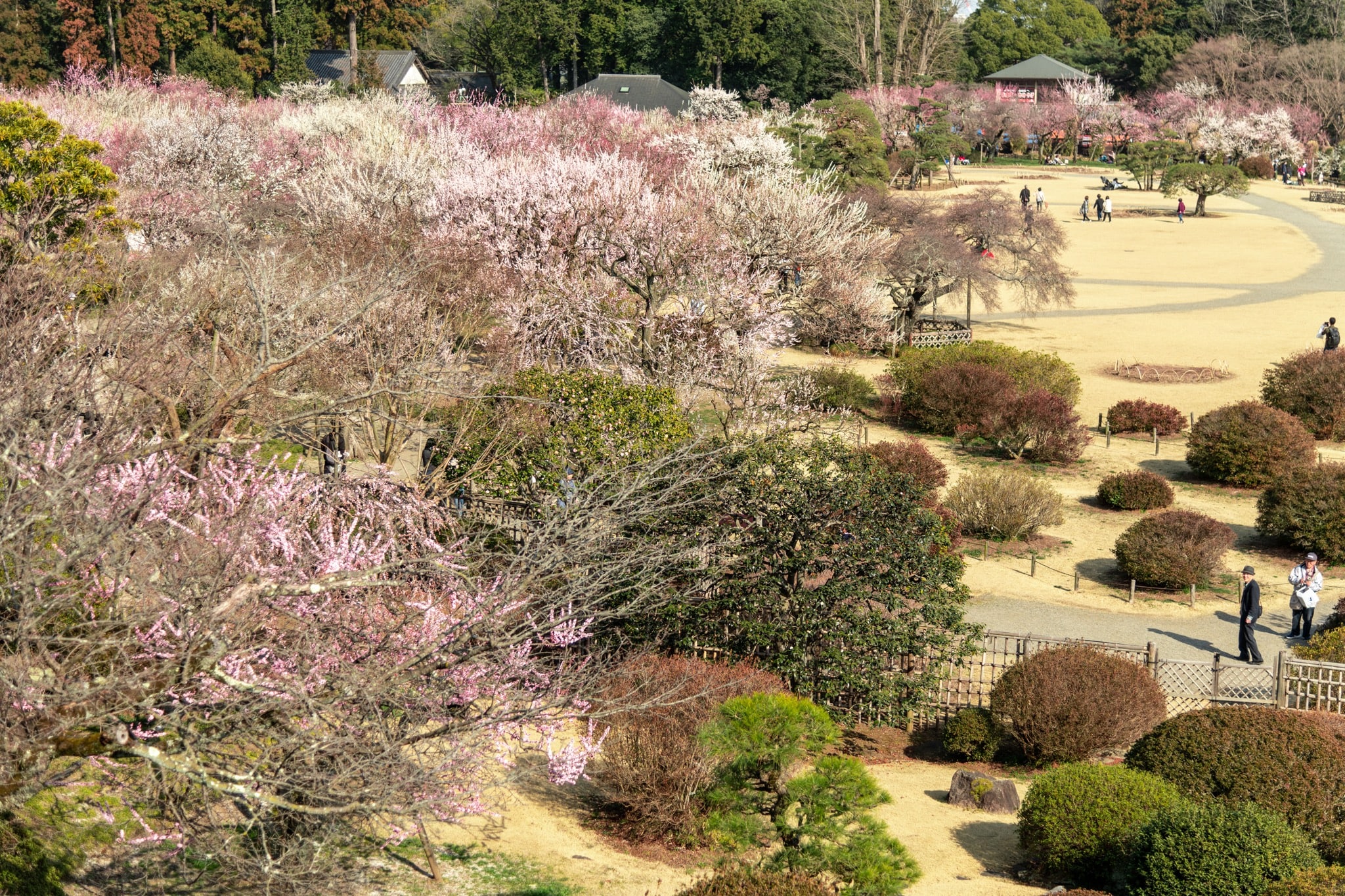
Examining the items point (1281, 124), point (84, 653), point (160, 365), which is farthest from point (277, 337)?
point (1281, 124)

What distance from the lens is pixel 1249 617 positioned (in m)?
16.1

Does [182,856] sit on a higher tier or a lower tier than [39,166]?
lower

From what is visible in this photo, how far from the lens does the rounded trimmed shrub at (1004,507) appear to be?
21.3m

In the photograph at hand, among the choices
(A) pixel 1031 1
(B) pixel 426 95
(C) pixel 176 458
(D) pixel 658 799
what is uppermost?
(A) pixel 1031 1

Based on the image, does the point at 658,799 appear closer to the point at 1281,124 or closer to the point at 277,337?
the point at 277,337

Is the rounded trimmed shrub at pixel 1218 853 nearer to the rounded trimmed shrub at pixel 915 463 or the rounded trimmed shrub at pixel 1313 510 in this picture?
the rounded trimmed shrub at pixel 1313 510

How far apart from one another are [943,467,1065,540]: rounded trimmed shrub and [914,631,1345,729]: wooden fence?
586cm

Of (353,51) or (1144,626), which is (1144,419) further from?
(353,51)

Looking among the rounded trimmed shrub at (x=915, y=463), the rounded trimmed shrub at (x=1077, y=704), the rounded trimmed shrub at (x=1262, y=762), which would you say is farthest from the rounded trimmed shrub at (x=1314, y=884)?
the rounded trimmed shrub at (x=915, y=463)

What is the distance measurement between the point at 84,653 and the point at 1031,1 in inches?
5189

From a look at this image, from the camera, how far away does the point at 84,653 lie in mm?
8328

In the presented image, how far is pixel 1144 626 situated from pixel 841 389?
11.7 m

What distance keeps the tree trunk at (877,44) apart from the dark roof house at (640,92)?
47.5 feet

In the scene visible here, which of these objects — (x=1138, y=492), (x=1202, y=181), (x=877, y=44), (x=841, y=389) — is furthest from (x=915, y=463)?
(x=877, y=44)
